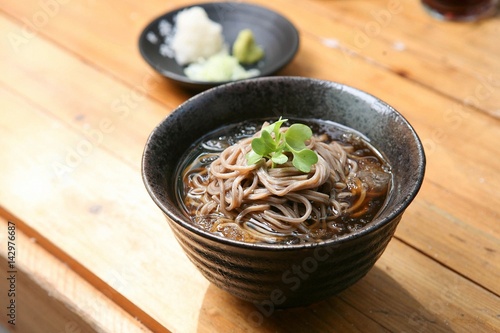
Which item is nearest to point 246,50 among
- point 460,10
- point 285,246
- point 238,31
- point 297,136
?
point 238,31

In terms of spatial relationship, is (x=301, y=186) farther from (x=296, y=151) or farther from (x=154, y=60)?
(x=154, y=60)

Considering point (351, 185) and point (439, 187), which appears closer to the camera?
point (351, 185)

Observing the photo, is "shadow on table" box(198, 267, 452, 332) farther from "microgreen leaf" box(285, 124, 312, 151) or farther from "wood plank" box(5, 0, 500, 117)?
"wood plank" box(5, 0, 500, 117)

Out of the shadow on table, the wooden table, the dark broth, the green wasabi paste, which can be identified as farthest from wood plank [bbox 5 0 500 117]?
the shadow on table

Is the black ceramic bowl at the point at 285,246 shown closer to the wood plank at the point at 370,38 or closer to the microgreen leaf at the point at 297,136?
the microgreen leaf at the point at 297,136

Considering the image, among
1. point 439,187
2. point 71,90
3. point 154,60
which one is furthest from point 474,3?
point 71,90

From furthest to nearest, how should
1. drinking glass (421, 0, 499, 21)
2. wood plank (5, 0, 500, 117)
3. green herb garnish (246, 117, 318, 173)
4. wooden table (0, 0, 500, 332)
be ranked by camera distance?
drinking glass (421, 0, 499, 21) → wood plank (5, 0, 500, 117) → wooden table (0, 0, 500, 332) → green herb garnish (246, 117, 318, 173)

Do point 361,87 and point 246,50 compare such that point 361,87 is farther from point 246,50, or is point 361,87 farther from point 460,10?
point 460,10
